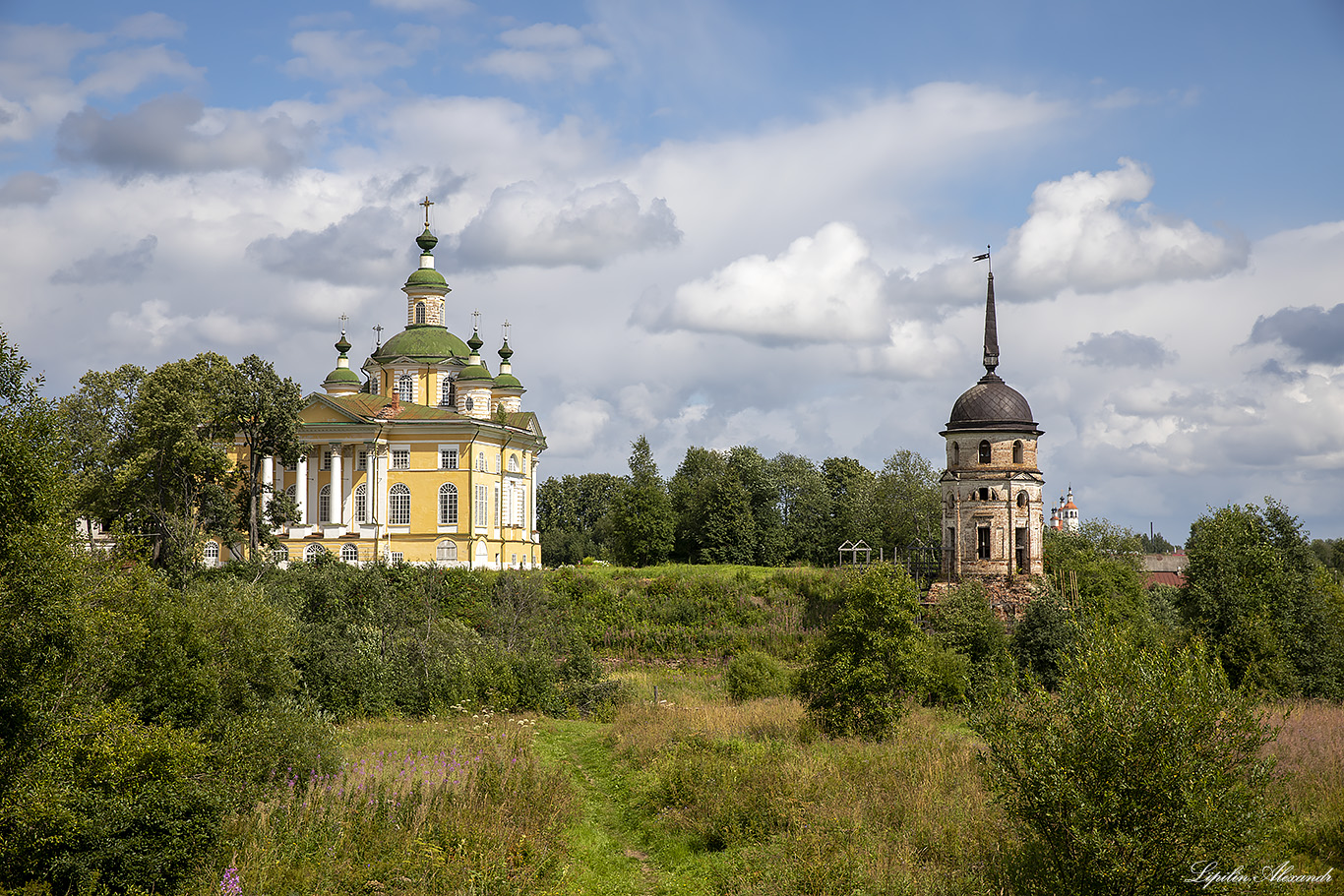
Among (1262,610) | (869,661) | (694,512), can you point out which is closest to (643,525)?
(694,512)

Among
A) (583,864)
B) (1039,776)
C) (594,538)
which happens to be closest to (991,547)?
(583,864)

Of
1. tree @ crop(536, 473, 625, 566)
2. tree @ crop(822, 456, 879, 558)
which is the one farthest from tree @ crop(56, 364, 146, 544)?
tree @ crop(536, 473, 625, 566)

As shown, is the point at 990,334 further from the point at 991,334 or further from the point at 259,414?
the point at 259,414

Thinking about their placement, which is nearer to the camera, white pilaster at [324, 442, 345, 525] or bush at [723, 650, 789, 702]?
bush at [723, 650, 789, 702]

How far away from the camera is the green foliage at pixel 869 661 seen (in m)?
21.8

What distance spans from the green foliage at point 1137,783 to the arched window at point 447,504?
4215 centimetres

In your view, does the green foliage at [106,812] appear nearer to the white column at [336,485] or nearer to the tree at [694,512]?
the white column at [336,485]

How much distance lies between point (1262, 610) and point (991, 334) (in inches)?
724

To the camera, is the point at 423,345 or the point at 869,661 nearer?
the point at 869,661

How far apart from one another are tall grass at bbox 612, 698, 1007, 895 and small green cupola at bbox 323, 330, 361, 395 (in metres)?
41.7

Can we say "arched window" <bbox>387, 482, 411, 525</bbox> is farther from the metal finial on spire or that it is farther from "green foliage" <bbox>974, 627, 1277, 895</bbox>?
"green foliage" <bbox>974, 627, 1277, 895</bbox>

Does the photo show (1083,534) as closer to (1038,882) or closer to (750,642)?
(750,642)

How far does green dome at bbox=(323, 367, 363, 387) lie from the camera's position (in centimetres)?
5869

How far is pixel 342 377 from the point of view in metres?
58.8
